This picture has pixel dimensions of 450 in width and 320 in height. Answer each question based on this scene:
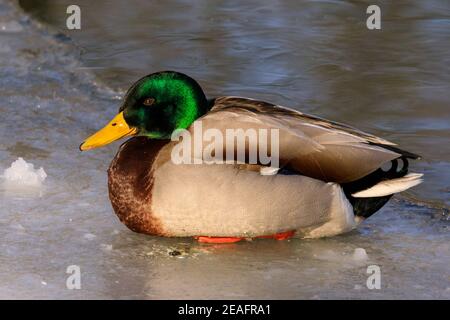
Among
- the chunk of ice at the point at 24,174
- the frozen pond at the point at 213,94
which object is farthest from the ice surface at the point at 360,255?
the chunk of ice at the point at 24,174

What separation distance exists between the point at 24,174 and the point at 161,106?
0.99 metres

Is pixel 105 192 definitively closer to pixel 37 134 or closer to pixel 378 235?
pixel 37 134

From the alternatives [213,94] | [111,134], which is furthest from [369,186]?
[213,94]

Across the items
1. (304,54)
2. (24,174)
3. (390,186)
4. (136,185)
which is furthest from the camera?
(304,54)

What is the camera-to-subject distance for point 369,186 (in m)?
4.36

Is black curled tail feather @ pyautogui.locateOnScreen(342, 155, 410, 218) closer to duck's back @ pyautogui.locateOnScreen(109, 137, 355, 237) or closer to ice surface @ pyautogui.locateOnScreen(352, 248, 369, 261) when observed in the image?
duck's back @ pyautogui.locateOnScreen(109, 137, 355, 237)

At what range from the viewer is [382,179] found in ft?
14.4

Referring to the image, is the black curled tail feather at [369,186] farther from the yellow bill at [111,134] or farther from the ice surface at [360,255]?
the yellow bill at [111,134]

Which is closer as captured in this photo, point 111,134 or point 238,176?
point 238,176

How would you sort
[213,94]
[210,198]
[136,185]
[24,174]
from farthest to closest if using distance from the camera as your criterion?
[213,94] < [24,174] < [136,185] < [210,198]

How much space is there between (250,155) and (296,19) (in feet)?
13.4

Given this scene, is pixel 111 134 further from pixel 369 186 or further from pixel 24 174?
pixel 369 186

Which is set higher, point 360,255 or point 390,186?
point 390,186

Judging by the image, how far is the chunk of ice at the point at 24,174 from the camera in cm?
496
